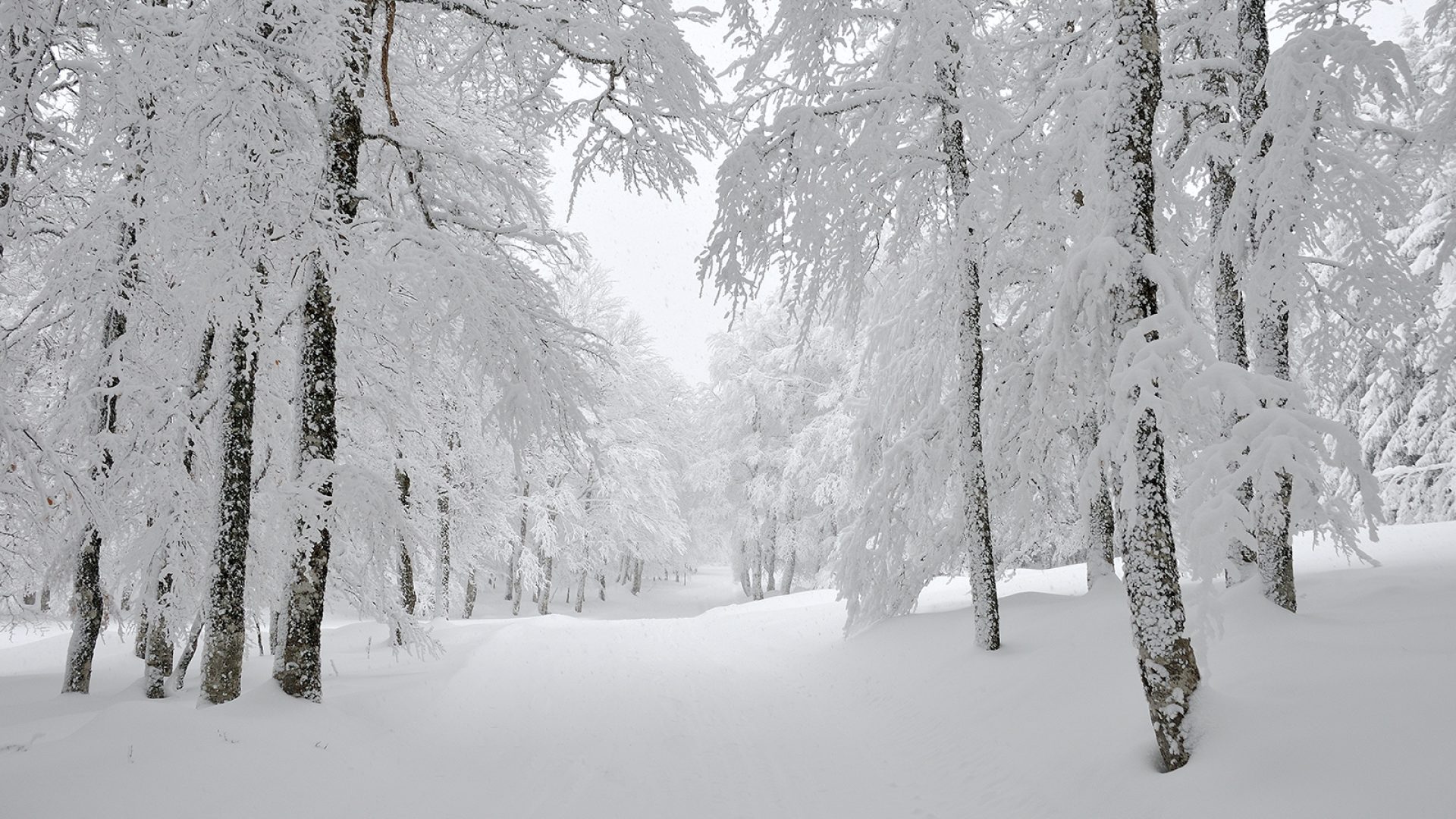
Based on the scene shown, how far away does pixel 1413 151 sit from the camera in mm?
6965

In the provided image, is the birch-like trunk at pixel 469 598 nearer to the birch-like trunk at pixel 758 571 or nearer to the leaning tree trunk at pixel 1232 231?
the birch-like trunk at pixel 758 571

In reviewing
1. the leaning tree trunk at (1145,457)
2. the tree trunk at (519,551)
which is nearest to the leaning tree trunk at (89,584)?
the leaning tree trunk at (1145,457)

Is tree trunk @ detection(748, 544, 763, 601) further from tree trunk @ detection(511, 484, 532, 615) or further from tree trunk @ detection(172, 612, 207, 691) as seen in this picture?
tree trunk @ detection(172, 612, 207, 691)

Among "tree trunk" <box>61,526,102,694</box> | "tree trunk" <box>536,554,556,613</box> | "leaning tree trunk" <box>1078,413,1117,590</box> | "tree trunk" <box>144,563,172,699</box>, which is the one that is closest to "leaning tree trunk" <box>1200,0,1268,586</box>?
"leaning tree trunk" <box>1078,413,1117,590</box>

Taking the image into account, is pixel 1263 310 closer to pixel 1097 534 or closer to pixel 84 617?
pixel 1097 534

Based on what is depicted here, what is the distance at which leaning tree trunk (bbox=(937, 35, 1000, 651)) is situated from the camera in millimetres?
8891

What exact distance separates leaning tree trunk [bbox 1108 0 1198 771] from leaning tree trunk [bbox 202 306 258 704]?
750cm

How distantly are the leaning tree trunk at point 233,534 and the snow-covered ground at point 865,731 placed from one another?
452 mm

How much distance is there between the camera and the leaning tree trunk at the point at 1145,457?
481 cm

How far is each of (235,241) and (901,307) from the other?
Result: 898 centimetres

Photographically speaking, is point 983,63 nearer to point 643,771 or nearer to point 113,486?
point 643,771

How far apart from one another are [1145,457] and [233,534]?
8.03m

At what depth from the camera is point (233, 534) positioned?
269 inches

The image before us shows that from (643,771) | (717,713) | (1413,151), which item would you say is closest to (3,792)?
(643,771)
